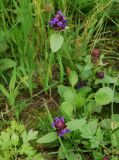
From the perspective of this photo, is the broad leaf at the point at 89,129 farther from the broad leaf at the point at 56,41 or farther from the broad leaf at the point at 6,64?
the broad leaf at the point at 6,64

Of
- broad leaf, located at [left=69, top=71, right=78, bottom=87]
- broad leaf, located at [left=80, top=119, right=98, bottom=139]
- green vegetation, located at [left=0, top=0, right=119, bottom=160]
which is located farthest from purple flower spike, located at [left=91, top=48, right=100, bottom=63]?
broad leaf, located at [left=80, top=119, right=98, bottom=139]

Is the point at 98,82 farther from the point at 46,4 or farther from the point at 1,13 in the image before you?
the point at 1,13

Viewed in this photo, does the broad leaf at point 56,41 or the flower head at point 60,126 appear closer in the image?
the flower head at point 60,126

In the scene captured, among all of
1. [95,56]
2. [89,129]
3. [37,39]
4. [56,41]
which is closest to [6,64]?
[37,39]

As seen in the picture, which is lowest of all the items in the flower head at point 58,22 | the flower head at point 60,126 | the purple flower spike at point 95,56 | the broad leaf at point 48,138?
the broad leaf at point 48,138

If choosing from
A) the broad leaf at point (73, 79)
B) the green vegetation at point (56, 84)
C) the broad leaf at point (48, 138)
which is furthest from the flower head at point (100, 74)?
the broad leaf at point (48, 138)

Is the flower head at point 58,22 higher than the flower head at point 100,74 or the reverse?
higher

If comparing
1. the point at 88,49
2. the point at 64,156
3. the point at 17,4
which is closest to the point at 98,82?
the point at 88,49

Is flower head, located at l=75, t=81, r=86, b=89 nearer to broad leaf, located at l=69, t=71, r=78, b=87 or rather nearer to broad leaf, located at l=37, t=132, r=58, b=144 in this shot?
broad leaf, located at l=69, t=71, r=78, b=87
